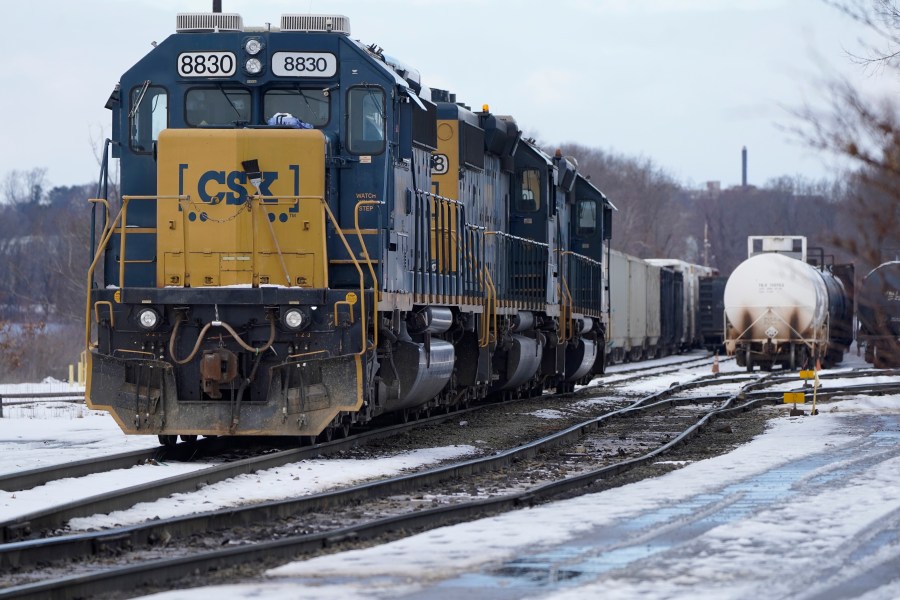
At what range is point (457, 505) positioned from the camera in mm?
9172

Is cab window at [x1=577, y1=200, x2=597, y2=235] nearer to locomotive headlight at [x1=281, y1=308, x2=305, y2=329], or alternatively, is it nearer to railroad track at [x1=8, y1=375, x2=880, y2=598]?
railroad track at [x1=8, y1=375, x2=880, y2=598]

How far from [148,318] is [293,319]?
1.34m

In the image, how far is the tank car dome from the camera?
116 feet

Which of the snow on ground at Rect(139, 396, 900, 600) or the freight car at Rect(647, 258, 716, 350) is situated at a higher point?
the freight car at Rect(647, 258, 716, 350)

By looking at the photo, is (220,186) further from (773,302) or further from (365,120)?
(773,302)

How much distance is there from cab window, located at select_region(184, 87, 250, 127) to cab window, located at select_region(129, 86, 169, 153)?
0.24m

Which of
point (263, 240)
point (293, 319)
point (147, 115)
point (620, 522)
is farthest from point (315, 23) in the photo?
point (620, 522)

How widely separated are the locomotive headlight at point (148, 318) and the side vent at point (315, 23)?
3136mm

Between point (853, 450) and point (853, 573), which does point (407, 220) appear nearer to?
point (853, 450)

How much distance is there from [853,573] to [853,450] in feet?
23.0

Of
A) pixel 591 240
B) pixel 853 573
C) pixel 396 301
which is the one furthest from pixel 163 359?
pixel 591 240

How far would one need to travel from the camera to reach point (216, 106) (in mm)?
13648

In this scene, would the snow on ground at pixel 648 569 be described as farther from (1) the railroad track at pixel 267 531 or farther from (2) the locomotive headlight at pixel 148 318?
(2) the locomotive headlight at pixel 148 318

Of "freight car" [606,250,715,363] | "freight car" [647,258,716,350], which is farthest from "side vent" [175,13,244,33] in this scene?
"freight car" [647,258,716,350]
